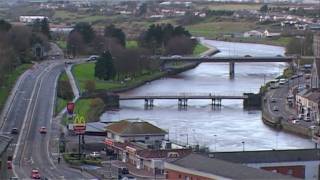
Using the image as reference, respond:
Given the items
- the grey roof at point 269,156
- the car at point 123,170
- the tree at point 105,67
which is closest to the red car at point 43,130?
the car at point 123,170

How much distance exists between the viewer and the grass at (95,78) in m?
18.7

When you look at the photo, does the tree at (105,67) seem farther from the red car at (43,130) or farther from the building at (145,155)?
the building at (145,155)

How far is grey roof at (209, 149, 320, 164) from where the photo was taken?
28.9ft

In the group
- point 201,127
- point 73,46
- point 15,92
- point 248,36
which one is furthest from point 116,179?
point 248,36

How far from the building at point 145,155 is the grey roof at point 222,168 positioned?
3.94 feet

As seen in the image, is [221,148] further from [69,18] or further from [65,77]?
[69,18]

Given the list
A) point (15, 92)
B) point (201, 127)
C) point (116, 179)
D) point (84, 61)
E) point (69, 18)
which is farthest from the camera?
point (69, 18)

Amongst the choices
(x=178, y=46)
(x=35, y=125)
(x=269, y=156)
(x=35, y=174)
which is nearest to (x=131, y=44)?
(x=178, y=46)

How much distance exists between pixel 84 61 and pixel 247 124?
28.4 feet

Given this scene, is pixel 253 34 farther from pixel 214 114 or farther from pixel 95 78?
pixel 214 114

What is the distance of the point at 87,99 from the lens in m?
16.8

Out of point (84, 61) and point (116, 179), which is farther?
point (84, 61)

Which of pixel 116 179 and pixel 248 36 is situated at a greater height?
pixel 116 179

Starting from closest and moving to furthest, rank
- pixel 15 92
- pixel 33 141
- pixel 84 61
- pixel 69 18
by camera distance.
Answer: pixel 33 141
pixel 15 92
pixel 84 61
pixel 69 18
